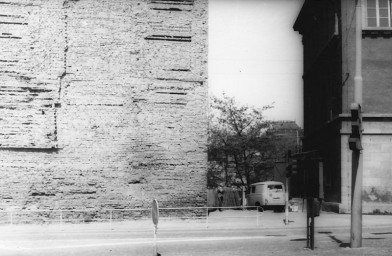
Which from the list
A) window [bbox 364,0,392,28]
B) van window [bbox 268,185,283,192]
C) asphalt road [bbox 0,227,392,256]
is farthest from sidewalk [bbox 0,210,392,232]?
window [bbox 364,0,392,28]

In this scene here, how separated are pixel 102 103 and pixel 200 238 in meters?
8.37

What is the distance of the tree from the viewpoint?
131ft

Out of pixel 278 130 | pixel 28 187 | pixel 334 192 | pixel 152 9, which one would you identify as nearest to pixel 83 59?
pixel 152 9

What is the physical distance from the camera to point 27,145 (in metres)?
22.3

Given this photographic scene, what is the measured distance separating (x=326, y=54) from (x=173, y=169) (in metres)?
11.7

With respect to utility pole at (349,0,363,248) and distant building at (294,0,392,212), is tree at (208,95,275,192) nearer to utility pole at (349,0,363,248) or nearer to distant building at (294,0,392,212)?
distant building at (294,0,392,212)

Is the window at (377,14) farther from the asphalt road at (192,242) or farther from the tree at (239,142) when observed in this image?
the tree at (239,142)

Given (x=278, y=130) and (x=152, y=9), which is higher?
(x=152, y=9)

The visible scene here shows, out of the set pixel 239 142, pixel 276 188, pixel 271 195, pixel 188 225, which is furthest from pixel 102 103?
pixel 239 142

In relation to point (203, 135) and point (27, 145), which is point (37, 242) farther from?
point (203, 135)

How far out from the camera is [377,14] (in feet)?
87.7

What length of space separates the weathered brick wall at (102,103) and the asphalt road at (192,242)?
10.3 feet

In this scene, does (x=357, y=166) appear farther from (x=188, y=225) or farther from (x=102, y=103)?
(x=102, y=103)

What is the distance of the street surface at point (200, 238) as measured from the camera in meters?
13.1
